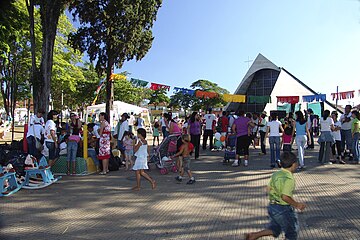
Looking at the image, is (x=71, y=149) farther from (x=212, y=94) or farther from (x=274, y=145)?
(x=212, y=94)

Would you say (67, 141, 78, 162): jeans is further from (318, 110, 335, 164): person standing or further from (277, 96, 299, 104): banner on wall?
(277, 96, 299, 104): banner on wall

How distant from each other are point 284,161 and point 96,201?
4081 mm

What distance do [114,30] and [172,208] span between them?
15433 mm

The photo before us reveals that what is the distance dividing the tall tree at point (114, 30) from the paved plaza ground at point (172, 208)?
39.6ft

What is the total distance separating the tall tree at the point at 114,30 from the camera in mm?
18703

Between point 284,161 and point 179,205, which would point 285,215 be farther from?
point 179,205

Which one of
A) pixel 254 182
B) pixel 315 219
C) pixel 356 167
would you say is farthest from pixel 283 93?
pixel 315 219

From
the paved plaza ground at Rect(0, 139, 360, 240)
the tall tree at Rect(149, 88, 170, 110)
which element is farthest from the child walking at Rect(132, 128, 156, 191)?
the tall tree at Rect(149, 88, 170, 110)

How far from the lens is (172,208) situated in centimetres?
603

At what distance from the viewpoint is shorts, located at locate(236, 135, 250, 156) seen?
10391 millimetres

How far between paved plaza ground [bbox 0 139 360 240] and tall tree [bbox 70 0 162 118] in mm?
12059

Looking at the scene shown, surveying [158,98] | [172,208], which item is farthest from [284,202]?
[158,98]

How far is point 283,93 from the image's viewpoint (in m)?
41.5

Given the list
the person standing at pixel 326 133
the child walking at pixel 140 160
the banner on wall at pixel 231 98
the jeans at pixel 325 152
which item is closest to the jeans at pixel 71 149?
the child walking at pixel 140 160
